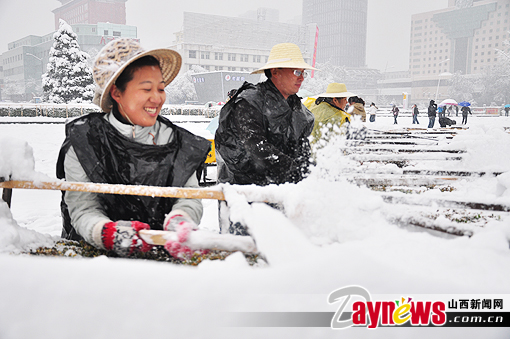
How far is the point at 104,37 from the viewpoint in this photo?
2107 mm

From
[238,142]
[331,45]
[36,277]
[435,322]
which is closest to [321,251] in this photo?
[435,322]

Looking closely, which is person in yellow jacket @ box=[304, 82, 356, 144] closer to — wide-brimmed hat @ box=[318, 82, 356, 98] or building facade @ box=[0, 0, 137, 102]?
wide-brimmed hat @ box=[318, 82, 356, 98]

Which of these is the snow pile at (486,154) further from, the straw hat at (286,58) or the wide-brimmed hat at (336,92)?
the straw hat at (286,58)

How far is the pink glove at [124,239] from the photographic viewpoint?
61.6 inches

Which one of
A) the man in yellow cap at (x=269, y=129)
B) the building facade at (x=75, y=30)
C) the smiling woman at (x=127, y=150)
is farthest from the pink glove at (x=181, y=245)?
the building facade at (x=75, y=30)

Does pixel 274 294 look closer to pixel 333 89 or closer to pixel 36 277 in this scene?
pixel 36 277

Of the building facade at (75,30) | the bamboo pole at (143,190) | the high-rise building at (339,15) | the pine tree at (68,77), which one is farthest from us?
the pine tree at (68,77)

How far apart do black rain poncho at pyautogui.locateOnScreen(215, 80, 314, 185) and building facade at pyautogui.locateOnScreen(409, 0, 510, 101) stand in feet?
8.29

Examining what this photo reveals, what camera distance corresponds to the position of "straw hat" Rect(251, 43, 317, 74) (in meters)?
2.38

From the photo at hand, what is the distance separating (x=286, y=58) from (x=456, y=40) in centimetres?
3163

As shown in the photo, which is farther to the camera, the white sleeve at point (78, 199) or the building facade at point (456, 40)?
the building facade at point (456, 40)

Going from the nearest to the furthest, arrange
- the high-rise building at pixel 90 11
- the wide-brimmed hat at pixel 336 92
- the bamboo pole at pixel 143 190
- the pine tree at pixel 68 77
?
the bamboo pole at pixel 143 190 < the high-rise building at pixel 90 11 < the wide-brimmed hat at pixel 336 92 < the pine tree at pixel 68 77

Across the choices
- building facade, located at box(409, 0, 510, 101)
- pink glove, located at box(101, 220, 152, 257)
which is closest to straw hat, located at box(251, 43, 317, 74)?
pink glove, located at box(101, 220, 152, 257)

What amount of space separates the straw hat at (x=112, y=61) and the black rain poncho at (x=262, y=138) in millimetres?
712
